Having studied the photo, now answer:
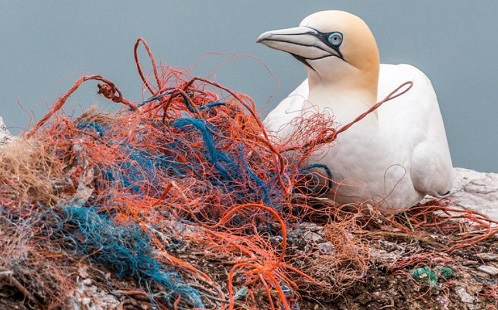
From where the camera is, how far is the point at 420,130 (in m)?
8.83

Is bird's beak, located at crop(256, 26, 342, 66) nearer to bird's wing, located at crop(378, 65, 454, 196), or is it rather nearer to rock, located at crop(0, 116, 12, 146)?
bird's wing, located at crop(378, 65, 454, 196)

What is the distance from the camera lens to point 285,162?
8.22m

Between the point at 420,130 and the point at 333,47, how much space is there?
98cm

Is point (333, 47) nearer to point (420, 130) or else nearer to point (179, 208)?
point (420, 130)

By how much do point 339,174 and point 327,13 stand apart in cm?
107

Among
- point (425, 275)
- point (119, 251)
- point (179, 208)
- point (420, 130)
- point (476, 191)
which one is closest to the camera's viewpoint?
point (119, 251)

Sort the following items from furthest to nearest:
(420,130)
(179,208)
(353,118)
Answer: (420,130) < (353,118) < (179,208)

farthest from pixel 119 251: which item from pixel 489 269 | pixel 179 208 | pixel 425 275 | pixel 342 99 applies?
pixel 489 269

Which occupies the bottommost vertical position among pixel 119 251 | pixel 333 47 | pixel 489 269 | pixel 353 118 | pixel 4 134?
pixel 489 269

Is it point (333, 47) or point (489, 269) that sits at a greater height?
point (333, 47)

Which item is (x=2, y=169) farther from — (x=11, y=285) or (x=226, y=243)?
(x=226, y=243)

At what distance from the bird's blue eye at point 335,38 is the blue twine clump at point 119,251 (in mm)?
2450

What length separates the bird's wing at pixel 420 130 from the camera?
28.5ft

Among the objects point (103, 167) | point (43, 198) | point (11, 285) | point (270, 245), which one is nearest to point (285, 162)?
point (270, 245)
